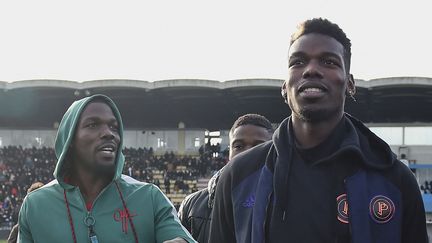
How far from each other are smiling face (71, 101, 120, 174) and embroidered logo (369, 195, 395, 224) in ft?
4.34

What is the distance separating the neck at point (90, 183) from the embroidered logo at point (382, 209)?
4.48 feet

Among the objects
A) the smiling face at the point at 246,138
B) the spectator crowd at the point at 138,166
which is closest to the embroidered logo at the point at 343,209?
the smiling face at the point at 246,138

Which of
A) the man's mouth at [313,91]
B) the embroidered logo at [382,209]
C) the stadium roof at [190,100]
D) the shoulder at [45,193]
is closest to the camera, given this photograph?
the embroidered logo at [382,209]

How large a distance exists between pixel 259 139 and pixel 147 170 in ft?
82.6

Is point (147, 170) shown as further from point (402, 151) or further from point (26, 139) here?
point (402, 151)

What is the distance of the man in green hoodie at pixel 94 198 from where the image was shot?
2.56 metres

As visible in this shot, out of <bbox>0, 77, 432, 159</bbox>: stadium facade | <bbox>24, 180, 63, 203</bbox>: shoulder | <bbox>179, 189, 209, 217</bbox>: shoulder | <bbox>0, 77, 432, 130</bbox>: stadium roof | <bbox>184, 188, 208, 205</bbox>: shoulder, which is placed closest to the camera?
<bbox>24, 180, 63, 203</bbox>: shoulder

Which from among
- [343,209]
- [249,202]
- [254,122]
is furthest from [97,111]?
[254,122]

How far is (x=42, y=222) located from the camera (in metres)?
2.60

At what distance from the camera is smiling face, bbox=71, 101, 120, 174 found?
8.95ft

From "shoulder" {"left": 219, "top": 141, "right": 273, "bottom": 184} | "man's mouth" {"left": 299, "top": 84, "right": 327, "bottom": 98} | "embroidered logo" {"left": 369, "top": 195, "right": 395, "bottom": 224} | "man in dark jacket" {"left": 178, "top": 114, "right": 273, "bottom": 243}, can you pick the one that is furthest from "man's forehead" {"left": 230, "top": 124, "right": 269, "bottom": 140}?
"embroidered logo" {"left": 369, "top": 195, "right": 395, "bottom": 224}

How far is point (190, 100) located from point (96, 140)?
89.7 ft

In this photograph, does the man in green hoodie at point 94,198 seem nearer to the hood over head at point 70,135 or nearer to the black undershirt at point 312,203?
the hood over head at point 70,135

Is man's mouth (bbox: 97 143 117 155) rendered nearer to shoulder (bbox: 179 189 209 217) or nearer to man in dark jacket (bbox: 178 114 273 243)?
man in dark jacket (bbox: 178 114 273 243)
